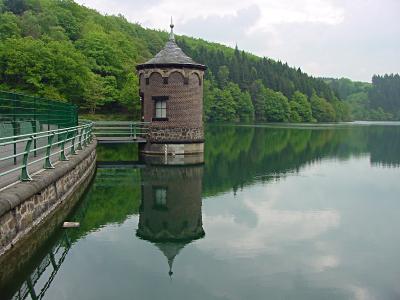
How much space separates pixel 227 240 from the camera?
11203 mm

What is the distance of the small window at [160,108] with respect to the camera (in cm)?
2656

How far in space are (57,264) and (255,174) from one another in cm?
1443

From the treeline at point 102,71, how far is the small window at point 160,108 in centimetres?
1441

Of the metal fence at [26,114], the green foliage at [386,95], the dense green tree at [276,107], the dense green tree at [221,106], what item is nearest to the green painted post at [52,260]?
the metal fence at [26,114]

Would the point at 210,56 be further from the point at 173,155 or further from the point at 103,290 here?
the point at 103,290

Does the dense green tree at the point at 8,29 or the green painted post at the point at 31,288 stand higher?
the dense green tree at the point at 8,29

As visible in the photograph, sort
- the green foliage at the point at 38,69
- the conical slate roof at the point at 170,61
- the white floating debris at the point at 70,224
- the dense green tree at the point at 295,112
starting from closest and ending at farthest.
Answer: the white floating debris at the point at 70,224, the conical slate roof at the point at 170,61, the green foliage at the point at 38,69, the dense green tree at the point at 295,112

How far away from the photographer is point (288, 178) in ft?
70.0

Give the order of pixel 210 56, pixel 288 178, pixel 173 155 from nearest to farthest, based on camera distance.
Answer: pixel 288 178, pixel 173 155, pixel 210 56

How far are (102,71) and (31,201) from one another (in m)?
44.2

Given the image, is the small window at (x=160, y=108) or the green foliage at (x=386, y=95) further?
the green foliage at (x=386, y=95)

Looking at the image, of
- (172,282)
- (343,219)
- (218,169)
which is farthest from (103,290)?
(218,169)

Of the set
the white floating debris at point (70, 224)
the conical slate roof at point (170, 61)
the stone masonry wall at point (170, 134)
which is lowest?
the white floating debris at point (70, 224)

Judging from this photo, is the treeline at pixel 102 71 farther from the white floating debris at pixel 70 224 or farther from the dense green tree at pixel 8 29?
the white floating debris at pixel 70 224
